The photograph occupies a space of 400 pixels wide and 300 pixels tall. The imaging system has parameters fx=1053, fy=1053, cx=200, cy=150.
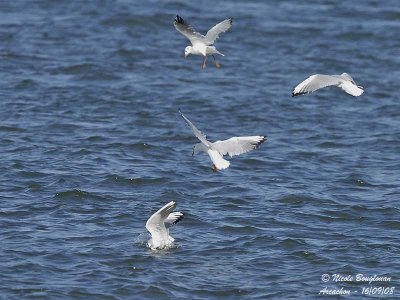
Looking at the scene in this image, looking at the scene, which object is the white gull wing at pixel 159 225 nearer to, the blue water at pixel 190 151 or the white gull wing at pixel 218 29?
the blue water at pixel 190 151

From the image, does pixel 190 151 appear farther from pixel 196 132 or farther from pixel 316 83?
pixel 196 132

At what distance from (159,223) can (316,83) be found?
3.00 meters

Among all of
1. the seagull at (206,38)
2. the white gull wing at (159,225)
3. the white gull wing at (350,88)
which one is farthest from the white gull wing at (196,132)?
the seagull at (206,38)

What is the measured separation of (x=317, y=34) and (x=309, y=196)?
1031 centimetres

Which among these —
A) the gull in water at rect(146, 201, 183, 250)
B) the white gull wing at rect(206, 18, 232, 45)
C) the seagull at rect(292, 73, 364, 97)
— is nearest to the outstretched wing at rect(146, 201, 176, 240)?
the gull in water at rect(146, 201, 183, 250)

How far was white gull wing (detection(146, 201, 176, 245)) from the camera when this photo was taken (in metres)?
11.6

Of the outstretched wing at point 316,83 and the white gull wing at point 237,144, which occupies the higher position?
the outstretched wing at point 316,83

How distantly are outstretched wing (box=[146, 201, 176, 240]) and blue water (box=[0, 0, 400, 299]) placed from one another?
0.24 metres

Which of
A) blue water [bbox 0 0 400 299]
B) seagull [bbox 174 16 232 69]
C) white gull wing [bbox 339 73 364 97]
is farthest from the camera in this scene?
seagull [bbox 174 16 232 69]

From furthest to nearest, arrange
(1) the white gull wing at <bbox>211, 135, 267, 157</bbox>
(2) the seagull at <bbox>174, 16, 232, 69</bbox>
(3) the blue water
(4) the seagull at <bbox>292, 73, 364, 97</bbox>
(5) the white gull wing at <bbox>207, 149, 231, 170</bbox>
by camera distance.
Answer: (2) the seagull at <bbox>174, 16, 232, 69</bbox> → (4) the seagull at <bbox>292, 73, 364, 97</bbox> → (1) the white gull wing at <bbox>211, 135, 267, 157</bbox> → (5) the white gull wing at <bbox>207, 149, 231, 170</bbox> → (3) the blue water

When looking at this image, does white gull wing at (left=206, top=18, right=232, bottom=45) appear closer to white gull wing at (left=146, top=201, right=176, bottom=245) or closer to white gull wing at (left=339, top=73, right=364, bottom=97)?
white gull wing at (left=339, top=73, right=364, bottom=97)

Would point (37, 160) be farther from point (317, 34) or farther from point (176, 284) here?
point (317, 34)

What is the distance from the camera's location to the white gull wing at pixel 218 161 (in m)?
12.2

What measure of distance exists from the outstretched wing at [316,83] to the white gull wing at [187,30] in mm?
1617
